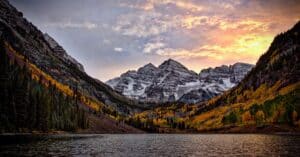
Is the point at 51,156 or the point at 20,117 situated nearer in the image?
the point at 51,156

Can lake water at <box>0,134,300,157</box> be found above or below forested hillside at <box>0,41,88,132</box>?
below

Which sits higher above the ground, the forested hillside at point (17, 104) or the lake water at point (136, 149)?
the forested hillside at point (17, 104)

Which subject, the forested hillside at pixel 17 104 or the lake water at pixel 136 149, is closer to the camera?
the lake water at pixel 136 149

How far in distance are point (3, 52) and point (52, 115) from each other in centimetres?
7002

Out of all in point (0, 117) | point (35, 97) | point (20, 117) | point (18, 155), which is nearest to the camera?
point (18, 155)

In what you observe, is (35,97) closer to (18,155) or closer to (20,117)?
(20,117)

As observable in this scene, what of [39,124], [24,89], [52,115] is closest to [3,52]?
[24,89]

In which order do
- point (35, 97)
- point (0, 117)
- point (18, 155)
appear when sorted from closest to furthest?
1. point (18, 155)
2. point (0, 117)
3. point (35, 97)

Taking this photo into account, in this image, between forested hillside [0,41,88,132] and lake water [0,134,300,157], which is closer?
lake water [0,134,300,157]

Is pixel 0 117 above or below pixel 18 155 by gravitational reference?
above

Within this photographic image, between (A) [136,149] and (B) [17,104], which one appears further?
(B) [17,104]

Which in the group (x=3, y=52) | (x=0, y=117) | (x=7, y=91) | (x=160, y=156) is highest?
(x=3, y=52)

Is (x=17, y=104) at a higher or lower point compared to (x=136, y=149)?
higher

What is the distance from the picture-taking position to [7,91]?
440 ft
